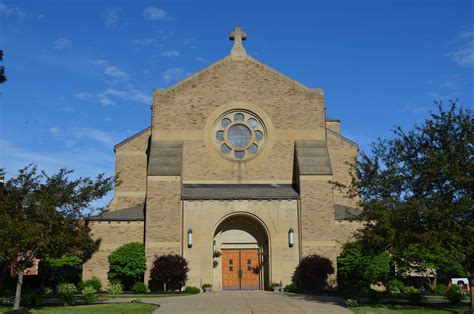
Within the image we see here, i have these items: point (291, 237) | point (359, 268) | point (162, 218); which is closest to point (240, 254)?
point (291, 237)

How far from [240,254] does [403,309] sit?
1288 centimetres

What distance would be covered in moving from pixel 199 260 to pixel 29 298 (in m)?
10.2

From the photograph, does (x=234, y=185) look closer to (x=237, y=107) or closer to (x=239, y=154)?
(x=239, y=154)

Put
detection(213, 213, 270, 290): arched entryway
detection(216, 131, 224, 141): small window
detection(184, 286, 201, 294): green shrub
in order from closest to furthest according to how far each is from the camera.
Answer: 1. detection(184, 286, 201, 294): green shrub
2. detection(213, 213, 270, 290): arched entryway
3. detection(216, 131, 224, 141): small window

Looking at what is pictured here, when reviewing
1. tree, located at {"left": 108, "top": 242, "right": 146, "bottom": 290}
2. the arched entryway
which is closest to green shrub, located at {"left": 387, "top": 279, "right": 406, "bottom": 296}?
the arched entryway

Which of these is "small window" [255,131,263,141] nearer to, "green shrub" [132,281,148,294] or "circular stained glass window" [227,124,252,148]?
"circular stained glass window" [227,124,252,148]

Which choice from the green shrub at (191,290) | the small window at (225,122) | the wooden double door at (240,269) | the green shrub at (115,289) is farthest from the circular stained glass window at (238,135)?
the green shrub at (115,289)

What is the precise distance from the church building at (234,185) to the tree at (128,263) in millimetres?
641

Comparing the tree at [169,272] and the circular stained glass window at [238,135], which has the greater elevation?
the circular stained glass window at [238,135]

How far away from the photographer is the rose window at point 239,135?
107 feet

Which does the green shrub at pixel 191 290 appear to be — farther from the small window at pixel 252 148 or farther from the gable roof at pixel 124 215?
the small window at pixel 252 148

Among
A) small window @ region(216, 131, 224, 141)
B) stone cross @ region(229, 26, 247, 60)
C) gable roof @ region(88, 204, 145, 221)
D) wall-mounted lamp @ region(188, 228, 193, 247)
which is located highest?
stone cross @ region(229, 26, 247, 60)

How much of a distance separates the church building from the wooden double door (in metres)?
0.06

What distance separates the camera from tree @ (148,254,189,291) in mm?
27500
